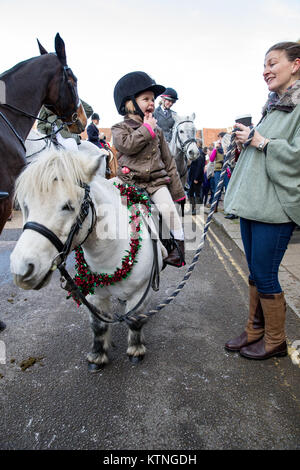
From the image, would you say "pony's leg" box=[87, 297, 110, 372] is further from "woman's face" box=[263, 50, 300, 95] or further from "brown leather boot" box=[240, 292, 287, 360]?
"woman's face" box=[263, 50, 300, 95]

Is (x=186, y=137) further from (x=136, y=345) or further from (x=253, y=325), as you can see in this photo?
(x=136, y=345)

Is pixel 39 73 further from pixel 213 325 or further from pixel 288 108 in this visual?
pixel 213 325

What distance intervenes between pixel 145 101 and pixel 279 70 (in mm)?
1108

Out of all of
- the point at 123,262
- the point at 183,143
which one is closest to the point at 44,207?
the point at 123,262

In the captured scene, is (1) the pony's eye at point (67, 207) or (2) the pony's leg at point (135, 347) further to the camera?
(2) the pony's leg at point (135, 347)

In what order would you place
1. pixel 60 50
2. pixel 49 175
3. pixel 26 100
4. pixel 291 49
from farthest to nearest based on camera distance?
1. pixel 60 50
2. pixel 26 100
3. pixel 291 49
4. pixel 49 175

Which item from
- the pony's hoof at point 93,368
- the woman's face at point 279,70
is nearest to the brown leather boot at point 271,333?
the pony's hoof at point 93,368

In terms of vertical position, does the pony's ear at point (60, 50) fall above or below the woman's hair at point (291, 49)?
above

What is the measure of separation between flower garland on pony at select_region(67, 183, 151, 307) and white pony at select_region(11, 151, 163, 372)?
3 cm

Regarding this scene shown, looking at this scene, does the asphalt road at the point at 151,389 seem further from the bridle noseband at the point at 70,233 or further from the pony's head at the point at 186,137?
the pony's head at the point at 186,137

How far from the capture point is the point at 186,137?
6328mm

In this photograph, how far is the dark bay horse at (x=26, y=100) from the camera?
2660mm

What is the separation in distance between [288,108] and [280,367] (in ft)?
7.03

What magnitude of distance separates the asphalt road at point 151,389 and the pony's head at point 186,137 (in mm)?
3896
